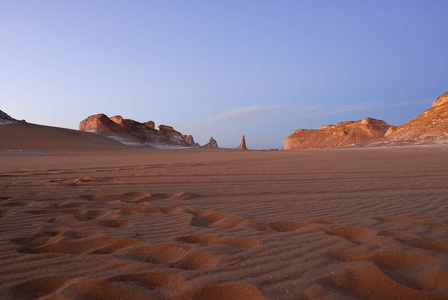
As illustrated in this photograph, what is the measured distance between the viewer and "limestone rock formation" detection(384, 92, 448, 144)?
38997 mm

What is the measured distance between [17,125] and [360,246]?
48569mm

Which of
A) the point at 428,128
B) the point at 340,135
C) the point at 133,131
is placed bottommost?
the point at 428,128

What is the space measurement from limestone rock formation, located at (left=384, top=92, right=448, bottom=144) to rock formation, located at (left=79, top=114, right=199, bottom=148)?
40.4 metres

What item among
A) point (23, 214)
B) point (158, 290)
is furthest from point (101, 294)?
point (23, 214)

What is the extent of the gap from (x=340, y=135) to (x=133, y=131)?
49.5m

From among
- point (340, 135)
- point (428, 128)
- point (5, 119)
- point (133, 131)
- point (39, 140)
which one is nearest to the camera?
point (39, 140)

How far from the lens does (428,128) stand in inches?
1727

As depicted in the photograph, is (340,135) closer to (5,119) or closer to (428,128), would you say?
(428,128)

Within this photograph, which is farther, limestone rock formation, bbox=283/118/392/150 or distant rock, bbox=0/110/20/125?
limestone rock formation, bbox=283/118/392/150

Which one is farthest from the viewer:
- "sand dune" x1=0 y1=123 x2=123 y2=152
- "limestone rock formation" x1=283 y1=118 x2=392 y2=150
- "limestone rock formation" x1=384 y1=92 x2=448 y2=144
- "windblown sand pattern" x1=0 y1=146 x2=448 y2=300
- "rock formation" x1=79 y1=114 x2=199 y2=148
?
"limestone rock formation" x1=283 y1=118 x2=392 y2=150

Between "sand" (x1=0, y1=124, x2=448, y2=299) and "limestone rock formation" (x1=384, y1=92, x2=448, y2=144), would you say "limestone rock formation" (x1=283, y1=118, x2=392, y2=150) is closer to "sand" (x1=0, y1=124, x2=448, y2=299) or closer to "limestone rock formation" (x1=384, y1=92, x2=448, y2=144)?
"limestone rock formation" (x1=384, y1=92, x2=448, y2=144)

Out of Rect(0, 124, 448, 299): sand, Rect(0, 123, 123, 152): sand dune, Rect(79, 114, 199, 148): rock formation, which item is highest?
Rect(79, 114, 199, 148): rock formation

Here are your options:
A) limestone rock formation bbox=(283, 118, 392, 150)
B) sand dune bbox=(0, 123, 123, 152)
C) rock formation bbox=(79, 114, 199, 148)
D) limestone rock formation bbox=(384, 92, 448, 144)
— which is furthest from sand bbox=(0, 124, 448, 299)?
limestone rock formation bbox=(283, 118, 392, 150)

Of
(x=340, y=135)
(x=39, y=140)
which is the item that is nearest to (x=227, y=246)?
(x=39, y=140)
